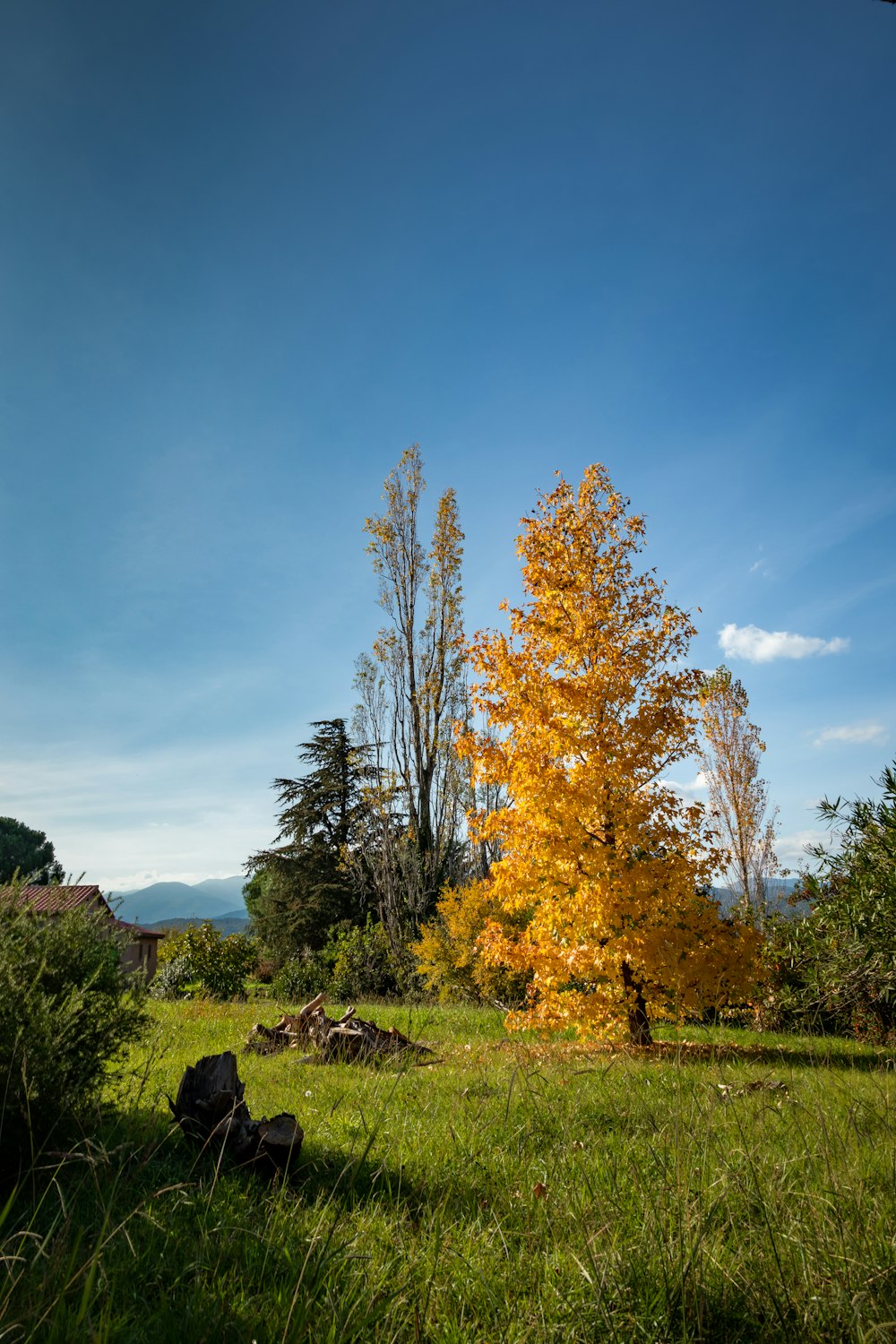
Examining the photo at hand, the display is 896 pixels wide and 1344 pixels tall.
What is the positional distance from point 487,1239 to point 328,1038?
18.5 feet

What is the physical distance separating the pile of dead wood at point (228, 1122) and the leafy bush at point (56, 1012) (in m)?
0.49

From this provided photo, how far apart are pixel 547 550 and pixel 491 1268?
26.3 ft

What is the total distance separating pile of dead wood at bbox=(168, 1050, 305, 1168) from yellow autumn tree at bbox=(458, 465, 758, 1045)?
4.47m

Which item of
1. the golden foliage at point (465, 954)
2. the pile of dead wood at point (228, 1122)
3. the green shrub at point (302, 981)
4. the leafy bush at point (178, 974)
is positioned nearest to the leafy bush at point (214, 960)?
the leafy bush at point (178, 974)

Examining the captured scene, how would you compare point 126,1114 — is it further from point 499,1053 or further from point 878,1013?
point 878,1013

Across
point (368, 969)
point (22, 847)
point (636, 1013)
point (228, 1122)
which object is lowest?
point (368, 969)

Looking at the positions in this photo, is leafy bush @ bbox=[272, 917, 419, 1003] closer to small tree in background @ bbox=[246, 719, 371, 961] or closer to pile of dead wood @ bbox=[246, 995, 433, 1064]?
small tree in background @ bbox=[246, 719, 371, 961]

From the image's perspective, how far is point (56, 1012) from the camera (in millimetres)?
3807

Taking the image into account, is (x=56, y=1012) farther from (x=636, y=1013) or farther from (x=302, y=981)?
(x=302, y=981)

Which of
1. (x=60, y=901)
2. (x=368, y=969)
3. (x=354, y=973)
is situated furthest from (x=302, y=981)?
(x=60, y=901)

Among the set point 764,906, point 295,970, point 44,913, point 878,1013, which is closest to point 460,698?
point 295,970

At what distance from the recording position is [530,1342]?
199 cm

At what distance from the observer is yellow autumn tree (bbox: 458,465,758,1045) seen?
311 inches

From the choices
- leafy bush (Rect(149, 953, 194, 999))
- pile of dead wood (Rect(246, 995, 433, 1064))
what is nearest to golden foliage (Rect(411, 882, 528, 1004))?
pile of dead wood (Rect(246, 995, 433, 1064))
